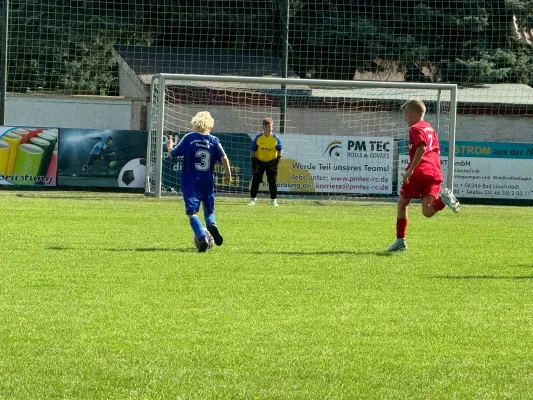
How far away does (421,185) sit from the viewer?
13.5m

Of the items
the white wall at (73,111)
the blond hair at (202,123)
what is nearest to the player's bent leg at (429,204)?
the blond hair at (202,123)

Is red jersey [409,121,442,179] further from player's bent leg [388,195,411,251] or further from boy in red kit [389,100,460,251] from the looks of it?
player's bent leg [388,195,411,251]

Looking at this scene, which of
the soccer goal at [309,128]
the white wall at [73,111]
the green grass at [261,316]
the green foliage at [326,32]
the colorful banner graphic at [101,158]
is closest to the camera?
the green grass at [261,316]

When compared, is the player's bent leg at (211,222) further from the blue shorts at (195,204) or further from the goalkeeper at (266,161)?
the goalkeeper at (266,161)

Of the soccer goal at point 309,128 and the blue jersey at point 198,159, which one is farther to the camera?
the soccer goal at point 309,128

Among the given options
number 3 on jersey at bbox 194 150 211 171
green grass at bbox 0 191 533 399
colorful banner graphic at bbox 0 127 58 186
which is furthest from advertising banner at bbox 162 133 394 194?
number 3 on jersey at bbox 194 150 211 171

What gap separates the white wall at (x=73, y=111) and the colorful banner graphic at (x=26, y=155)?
844 centimetres

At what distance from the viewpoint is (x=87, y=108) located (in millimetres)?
36719

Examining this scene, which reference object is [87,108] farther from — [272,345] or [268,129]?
[272,345]

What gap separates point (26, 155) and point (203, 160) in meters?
15.4

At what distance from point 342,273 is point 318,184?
655 inches

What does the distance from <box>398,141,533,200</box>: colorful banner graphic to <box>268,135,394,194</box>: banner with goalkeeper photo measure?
37.9 inches

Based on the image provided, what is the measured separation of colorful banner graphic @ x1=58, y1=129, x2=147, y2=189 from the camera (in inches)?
1114

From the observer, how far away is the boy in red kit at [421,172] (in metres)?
13.3
